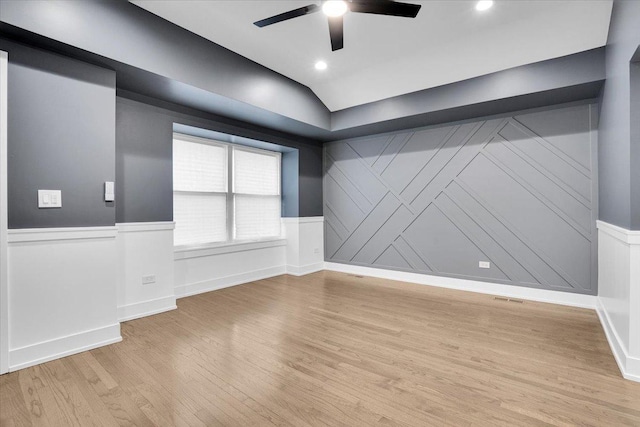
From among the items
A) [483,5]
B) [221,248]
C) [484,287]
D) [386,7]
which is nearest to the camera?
[386,7]

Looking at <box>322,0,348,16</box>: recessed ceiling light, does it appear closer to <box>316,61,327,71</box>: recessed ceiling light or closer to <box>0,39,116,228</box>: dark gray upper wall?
<box>316,61,327,71</box>: recessed ceiling light

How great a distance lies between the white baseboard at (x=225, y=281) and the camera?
4.09 meters

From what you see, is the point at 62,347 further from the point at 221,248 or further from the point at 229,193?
the point at 229,193

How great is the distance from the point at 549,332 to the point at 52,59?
4974 millimetres

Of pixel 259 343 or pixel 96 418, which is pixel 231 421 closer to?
pixel 96 418

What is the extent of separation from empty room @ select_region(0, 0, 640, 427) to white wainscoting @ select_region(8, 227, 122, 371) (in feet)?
0.05

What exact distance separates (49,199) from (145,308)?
1.54m

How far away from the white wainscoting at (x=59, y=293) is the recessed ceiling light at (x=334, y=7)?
262 centimetres

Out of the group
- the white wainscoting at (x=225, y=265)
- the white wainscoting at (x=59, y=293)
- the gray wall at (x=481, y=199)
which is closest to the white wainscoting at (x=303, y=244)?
the white wainscoting at (x=225, y=265)

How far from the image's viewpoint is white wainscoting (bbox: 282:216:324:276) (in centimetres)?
546

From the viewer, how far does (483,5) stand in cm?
269

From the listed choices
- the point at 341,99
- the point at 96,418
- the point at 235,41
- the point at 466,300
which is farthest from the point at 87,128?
the point at 466,300

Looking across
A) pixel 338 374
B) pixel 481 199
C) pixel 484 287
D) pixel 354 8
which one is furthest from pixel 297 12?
pixel 484 287

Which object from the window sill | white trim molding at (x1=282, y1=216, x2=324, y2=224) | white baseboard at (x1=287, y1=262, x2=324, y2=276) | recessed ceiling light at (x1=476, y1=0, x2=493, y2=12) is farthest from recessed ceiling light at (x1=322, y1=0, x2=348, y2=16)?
white baseboard at (x1=287, y1=262, x2=324, y2=276)
